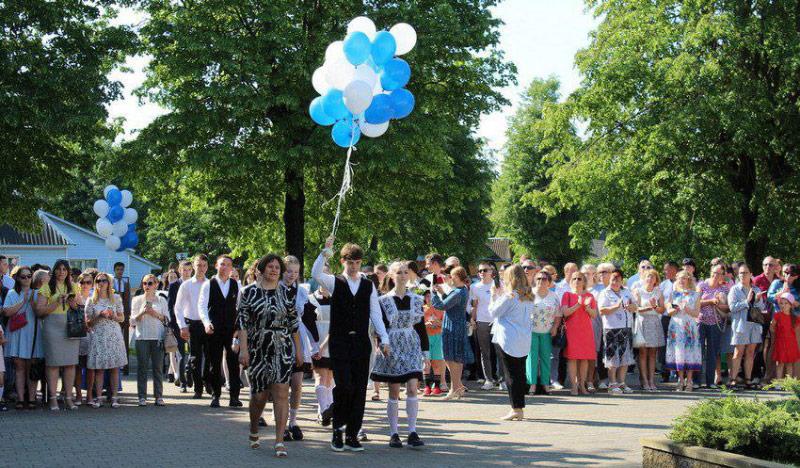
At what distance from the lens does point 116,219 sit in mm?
25531

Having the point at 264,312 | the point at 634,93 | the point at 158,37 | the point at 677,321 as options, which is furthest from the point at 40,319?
the point at 634,93

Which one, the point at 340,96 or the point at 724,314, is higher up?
the point at 340,96

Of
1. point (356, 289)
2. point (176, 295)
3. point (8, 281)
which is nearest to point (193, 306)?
point (176, 295)

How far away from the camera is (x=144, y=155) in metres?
25.1

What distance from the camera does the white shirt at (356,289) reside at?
960 cm

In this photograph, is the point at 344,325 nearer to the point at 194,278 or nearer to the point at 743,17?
the point at 194,278

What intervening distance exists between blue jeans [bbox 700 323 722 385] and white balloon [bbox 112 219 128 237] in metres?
15.2

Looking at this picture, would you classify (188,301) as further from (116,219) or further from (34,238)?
(34,238)

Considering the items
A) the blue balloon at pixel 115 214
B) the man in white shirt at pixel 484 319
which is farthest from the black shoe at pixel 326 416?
the blue balloon at pixel 115 214

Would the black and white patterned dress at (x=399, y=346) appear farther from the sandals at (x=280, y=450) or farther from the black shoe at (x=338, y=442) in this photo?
the sandals at (x=280, y=450)

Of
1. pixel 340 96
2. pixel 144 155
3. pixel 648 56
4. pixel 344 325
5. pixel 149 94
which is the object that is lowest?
pixel 344 325

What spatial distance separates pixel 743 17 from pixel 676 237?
7.17 meters

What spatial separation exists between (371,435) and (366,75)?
416 centimetres

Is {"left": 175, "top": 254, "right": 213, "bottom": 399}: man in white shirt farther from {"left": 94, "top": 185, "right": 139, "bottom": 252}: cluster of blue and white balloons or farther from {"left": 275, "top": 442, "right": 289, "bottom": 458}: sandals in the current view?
{"left": 94, "top": 185, "right": 139, "bottom": 252}: cluster of blue and white balloons
